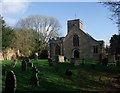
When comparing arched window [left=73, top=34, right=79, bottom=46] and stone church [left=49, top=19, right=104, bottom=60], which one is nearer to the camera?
stone church [left=49, top=19, right=104, bottom=60]

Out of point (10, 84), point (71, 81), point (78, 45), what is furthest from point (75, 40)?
point (10, 84)

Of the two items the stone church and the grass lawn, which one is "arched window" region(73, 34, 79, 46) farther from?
the grass lawn

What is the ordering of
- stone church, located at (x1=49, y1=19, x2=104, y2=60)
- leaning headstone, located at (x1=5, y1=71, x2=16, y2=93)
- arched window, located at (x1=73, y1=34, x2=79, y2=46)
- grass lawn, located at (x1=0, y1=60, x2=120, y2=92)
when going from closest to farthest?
leaning headstone, located at (x1=5, y1=71, x2=16, y2=93) → grass lawn, located at (x1=0, y1=60, x2=120, y2=92) → stone church, located at (x1=49, y1=19, x2=104, y2=60) → arched window, located at (x1=73, y1=34, x2=79, y2=46)

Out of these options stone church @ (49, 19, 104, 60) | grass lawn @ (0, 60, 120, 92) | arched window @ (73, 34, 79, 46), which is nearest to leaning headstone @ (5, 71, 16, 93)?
grass lawn @ (0, 60, 120, 92)

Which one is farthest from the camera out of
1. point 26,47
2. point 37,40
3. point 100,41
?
point 37,40

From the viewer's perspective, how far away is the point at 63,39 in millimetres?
60281

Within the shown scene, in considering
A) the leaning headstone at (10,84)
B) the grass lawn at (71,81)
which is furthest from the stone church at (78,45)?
the leaning headstone at (10,84)

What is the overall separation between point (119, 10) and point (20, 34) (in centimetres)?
4317

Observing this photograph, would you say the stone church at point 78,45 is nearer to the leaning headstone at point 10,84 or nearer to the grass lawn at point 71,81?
the grass lawn at point 71,81

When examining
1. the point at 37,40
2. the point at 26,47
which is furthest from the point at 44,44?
the point at 26,47

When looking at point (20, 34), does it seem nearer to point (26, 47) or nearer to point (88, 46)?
point (26, 47)

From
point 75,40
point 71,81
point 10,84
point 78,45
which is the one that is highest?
point 75,40

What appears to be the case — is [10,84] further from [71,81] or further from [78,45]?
[78,45]


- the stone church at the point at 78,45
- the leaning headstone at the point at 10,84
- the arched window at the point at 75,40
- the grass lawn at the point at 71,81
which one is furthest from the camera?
the arched window at the point at 75,40
